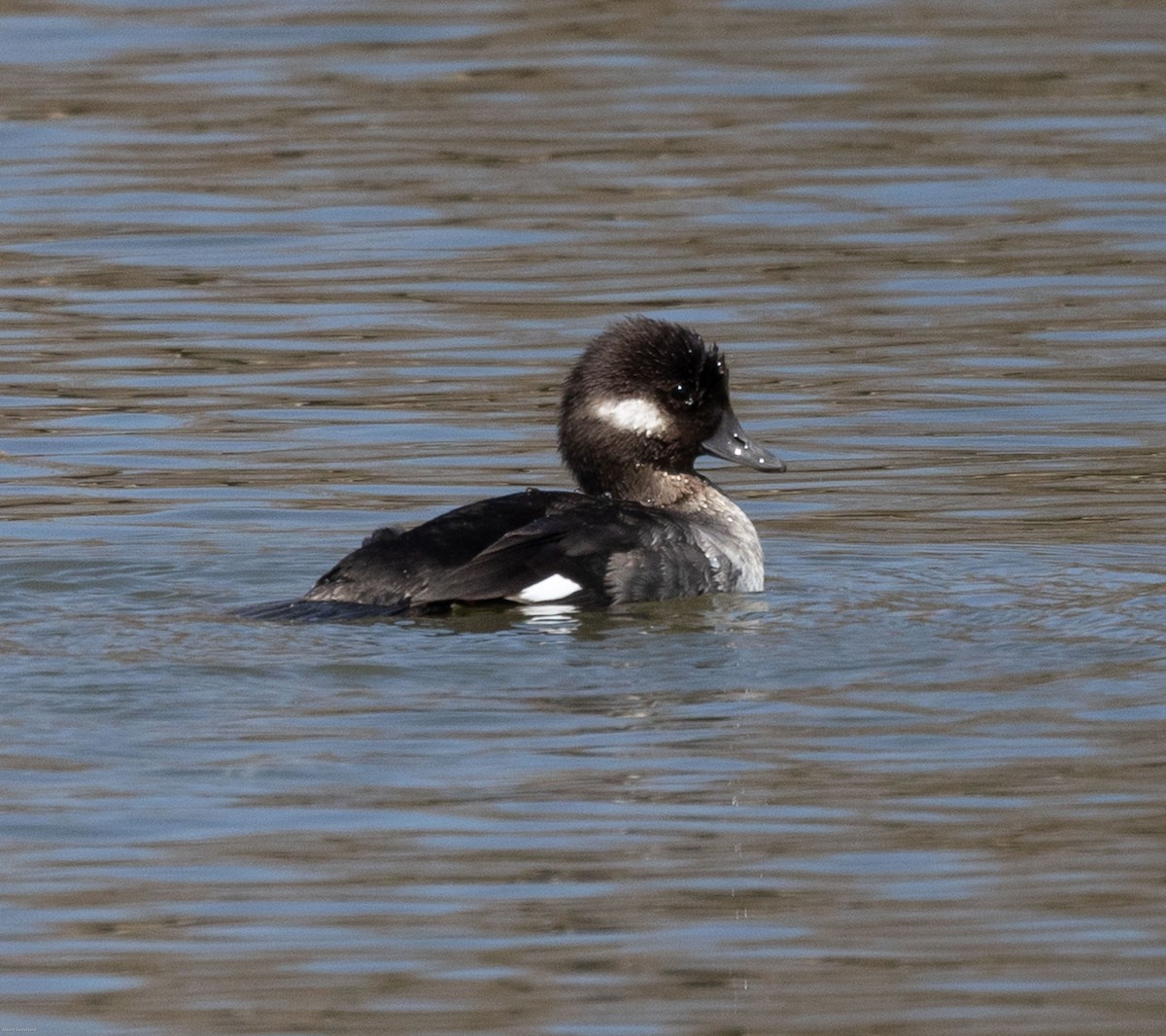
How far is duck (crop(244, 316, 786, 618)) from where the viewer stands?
8836 mm

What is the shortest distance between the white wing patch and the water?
77 mm

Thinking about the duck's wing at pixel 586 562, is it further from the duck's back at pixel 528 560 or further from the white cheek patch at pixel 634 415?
the white cheek patch at pixel 634 415

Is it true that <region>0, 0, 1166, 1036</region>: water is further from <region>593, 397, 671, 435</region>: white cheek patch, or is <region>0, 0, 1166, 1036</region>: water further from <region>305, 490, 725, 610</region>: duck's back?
<region>593, 397, 671, 435</region>: white cheek patch

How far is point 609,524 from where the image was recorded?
9.23 m

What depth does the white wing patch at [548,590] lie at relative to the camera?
8914 millimetres

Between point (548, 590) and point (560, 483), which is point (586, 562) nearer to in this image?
point (548, 590)

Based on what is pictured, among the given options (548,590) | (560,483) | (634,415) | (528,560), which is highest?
(634,415)

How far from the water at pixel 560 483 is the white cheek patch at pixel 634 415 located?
713 mm

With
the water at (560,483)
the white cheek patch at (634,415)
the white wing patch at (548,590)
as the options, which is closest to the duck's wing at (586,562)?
the white wing patch at (548,590)

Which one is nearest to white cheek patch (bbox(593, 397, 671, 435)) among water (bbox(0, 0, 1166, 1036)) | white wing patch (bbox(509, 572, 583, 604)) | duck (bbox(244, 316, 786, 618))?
duck (bbox(244, 316, 786, 618))

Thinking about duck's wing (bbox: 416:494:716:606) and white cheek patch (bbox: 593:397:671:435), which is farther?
white cheek patch (bbox: 593:397:671:435)

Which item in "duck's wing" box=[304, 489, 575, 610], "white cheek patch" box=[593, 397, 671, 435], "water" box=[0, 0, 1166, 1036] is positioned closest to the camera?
"water" box=[0, 0, 1166, 1036]

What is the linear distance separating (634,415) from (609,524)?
30.1 inches

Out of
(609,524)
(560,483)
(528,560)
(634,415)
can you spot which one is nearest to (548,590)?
(528,560)
